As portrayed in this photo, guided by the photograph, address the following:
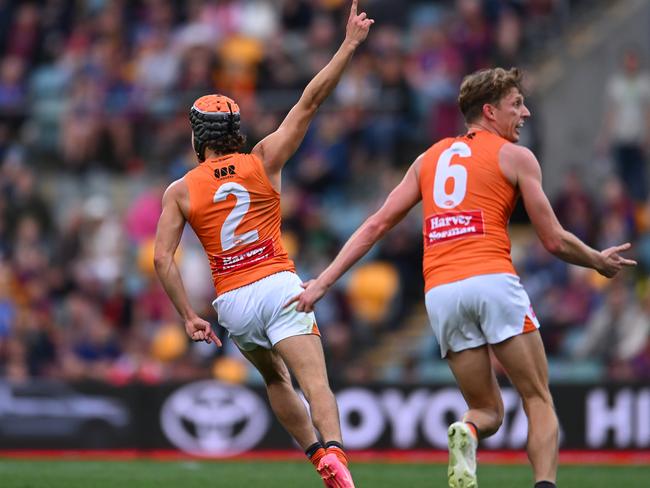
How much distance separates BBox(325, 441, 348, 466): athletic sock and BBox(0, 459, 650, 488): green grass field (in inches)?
102

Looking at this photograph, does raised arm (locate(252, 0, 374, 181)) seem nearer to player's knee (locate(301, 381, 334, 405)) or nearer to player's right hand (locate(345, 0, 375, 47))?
player's right hand (locate(345, 0, 375, 47))

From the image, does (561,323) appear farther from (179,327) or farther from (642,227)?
(179,327)

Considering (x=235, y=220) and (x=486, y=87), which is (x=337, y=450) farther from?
(x=486, y=87)

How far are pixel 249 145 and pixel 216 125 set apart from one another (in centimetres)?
845

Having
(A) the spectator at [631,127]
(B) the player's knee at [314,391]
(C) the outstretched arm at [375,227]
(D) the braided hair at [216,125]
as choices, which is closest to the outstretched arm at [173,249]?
(D) the braided hair at [216,125]

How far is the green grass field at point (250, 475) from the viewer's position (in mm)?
11148

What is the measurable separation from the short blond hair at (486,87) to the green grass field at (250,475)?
387cm

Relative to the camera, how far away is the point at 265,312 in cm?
855

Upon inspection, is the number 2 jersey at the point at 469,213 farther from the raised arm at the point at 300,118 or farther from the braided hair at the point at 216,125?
the braided hair at the point at 216,125

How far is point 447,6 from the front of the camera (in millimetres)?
20391

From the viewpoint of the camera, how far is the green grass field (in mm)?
11148

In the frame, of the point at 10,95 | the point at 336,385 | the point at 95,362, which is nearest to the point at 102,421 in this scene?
the point at 95,362

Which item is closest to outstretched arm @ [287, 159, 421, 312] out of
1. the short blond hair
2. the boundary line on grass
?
the short blond hair

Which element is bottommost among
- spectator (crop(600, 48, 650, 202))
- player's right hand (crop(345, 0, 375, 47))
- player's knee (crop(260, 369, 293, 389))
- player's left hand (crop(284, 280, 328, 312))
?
player's knee (crop(260, 369, 293, 389))
